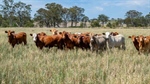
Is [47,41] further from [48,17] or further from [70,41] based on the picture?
[48,17]

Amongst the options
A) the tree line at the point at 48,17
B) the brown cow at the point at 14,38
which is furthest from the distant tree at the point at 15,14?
the brown cow at the point at 14,38

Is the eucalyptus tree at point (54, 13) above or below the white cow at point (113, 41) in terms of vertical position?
above

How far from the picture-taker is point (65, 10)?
10550 centimetres

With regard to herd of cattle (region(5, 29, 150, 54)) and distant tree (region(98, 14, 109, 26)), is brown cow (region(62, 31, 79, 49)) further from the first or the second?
distant tree (region(98, 14, 109, 26))

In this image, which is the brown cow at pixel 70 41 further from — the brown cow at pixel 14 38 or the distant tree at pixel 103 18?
the distant tree at pixel 103 18

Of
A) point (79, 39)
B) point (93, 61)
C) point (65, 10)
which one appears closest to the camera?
point (93, 61)

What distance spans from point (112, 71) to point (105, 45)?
629 cm

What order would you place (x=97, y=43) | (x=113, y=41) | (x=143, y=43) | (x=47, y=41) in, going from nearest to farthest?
(x=143, y=43) → (x=97, y=43) → (x=47, y=41) → (x=113, y=41)

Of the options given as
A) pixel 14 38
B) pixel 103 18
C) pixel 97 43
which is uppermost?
pixel 103 18

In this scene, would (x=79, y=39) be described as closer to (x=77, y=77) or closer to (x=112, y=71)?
(x=112, y=71)

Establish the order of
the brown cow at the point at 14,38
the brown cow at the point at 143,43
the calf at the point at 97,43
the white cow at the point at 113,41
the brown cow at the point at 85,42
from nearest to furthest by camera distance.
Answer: the brown cow at the point at 143,43
the calf at the point at 97,43
the brown cow at the point at 85,42
the white cow at the point at 113,41
the brown cow at the point at 14,38

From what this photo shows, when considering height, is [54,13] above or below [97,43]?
above

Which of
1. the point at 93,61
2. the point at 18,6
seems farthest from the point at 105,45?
the point at 18,6

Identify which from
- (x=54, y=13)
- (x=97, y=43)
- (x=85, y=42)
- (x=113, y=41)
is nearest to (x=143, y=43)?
(x=113, y=41)
